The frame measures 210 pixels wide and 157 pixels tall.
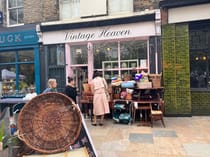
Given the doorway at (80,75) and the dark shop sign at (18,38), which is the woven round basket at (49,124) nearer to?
the doorway at (80,75)

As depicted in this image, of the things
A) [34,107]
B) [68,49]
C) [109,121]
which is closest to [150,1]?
[68,49]

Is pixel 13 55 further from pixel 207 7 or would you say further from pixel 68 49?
pixel 207 7

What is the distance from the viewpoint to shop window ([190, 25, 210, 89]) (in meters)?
8.67

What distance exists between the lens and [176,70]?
848 cm

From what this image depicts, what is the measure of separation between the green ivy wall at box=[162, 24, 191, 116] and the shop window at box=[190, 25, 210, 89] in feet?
1.68

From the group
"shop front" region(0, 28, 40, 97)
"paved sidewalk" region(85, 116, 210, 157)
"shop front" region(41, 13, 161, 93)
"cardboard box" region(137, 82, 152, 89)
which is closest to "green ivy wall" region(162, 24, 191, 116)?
"shop front" region(41, 13, 161, 93)

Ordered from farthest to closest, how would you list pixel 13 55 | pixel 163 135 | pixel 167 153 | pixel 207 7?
pixel 13 55 → pixel 207 7 → pixel 163 135 → pixel 167 153

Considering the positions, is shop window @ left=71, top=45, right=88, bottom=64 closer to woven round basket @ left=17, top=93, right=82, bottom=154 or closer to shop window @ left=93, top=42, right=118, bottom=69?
shop window @ left=93, top=42, right=118, bottom=69

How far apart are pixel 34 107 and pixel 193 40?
7.13 metres

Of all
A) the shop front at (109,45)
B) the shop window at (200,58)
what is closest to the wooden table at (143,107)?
the shop front at (109,45)

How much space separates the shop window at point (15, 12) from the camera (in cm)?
1081

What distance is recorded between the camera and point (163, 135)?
626 centimetres

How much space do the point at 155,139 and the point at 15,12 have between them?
9.15m

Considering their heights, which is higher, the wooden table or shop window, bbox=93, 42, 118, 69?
shop window, bbox=93, 42, 118, 69
